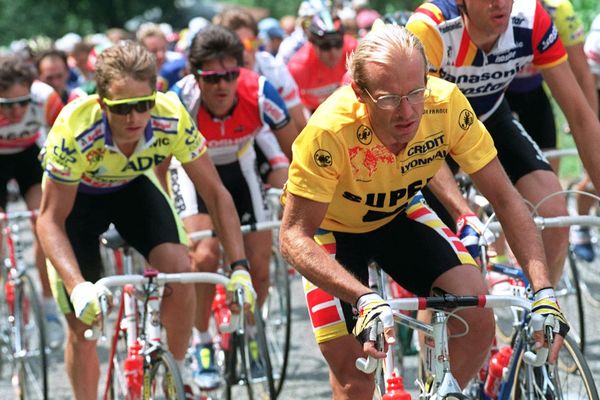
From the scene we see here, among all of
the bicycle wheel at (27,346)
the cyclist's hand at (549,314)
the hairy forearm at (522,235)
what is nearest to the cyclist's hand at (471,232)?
the hairy forearm at (522,235)

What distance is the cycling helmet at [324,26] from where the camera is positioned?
1009 centimetres

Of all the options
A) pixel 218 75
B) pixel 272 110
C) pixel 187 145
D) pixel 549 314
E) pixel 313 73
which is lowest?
pixel 549 314

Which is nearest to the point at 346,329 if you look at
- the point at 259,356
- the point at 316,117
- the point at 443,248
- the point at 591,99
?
the point at 443,248

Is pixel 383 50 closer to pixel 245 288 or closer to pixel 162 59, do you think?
pixel 245 288

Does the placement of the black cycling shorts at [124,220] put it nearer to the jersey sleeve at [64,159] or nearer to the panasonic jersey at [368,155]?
the jersey sleeve at [64,159]

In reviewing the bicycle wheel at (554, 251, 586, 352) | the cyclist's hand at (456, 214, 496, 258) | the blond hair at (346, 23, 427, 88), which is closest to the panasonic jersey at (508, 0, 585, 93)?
the bicycle wheel at (554, 251, 586, 352)

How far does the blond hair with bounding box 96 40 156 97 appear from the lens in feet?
18.4

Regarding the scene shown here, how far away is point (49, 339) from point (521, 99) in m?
3.80

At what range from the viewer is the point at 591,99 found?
7012mm

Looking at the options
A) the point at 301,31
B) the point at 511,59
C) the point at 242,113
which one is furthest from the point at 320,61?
the point at 511,59

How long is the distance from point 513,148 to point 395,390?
241 cm

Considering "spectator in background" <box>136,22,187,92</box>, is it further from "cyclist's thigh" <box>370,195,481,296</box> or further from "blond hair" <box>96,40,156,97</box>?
"cyclist's thigh" <box>370,195,481,296</box>

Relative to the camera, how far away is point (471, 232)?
5324 mm

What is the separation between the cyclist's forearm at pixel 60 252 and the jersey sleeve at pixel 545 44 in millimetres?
2371
